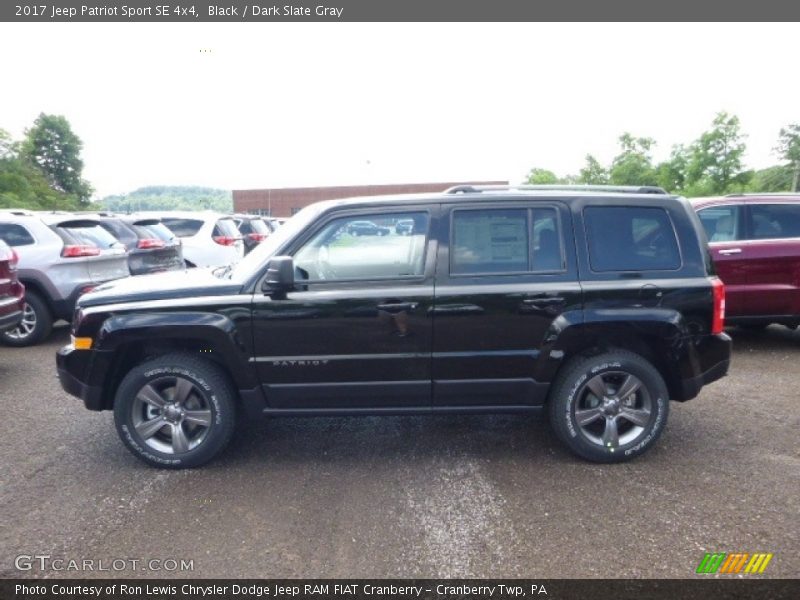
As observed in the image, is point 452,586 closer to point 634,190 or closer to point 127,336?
point 127,336

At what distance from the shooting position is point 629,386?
3.81 meters

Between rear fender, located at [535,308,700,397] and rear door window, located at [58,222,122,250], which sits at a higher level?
rear door window, located at [58,222,122,250]

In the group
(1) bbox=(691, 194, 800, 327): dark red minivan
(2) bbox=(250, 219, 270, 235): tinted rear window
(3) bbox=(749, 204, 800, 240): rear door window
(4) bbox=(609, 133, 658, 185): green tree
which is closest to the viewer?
(1) bbox=(691, 194, 800, 327): dark red minivan

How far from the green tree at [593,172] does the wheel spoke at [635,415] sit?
48108 mm

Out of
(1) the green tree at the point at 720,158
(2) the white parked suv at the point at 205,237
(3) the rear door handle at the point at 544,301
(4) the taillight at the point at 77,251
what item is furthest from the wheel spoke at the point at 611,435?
(1) the green tree at the point at 720,158

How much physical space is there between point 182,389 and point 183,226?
26.3ft

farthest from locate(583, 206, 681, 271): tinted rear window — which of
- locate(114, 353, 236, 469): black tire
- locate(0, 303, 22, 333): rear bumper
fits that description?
locate(0, 303, 22, 333): rear bumper

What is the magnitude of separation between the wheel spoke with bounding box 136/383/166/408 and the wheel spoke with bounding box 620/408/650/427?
3.20m

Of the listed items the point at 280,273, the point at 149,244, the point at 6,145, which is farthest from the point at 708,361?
the point at 6,145

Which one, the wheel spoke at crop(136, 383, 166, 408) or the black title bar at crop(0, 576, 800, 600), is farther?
the wheel spoke at crop(136, 383, 166, 408)

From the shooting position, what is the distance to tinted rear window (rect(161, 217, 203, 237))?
1088cm

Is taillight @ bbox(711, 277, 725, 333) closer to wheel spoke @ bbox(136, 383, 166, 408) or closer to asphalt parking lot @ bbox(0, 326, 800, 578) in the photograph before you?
asphalt parking lot @ bbox(0, 326, 800, 578)

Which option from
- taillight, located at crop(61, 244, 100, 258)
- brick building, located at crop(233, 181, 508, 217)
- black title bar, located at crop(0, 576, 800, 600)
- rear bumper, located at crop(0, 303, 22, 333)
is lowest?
black title bar, located at crop(0, 576, 800, 600)

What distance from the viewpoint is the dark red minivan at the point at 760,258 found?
645 centimetres
